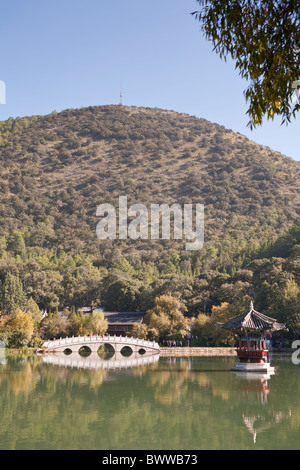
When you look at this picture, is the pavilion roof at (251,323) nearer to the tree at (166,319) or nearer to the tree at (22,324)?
the tree at (22,324)

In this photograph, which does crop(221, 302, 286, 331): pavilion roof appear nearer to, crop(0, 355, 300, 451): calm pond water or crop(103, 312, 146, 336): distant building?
crop(0, 355, 300, 451): calm pond water

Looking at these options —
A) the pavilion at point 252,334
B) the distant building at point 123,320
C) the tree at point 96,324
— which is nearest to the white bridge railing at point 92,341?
the tree at point 96,324

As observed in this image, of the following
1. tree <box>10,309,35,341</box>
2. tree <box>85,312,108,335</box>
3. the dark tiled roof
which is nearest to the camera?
tree <box>10,309,35,341</box>

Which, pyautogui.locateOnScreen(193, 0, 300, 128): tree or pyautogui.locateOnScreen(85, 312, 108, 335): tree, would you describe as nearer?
pyautogui.locateOnScreen(193, 0, 300, 128): tree

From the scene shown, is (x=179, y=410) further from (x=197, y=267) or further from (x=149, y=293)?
(x=197, y=267)

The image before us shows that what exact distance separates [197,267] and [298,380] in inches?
2501

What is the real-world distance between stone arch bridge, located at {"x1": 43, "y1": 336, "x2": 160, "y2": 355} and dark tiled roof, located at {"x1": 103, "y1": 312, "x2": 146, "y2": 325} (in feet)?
37.8

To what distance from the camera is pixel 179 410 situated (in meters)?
19.2

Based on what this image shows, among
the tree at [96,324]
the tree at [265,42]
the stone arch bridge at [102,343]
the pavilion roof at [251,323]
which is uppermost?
the tree at [265,42]

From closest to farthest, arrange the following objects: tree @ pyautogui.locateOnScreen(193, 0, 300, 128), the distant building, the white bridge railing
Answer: tree @ pyautogui.locateOnScreen(193, 0, 300, 128), the white bridge railing, the distant building

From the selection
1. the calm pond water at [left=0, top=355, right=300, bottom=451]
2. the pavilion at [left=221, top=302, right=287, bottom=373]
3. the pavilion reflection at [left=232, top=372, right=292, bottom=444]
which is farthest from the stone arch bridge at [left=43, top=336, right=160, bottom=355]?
the pavilion reflection at [left=232, top=372, right=292, bottom=444]

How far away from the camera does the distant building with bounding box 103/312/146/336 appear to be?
225 ft

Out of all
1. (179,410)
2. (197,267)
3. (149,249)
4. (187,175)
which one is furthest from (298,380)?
(187,175)

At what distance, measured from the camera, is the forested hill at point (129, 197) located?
7982cm
